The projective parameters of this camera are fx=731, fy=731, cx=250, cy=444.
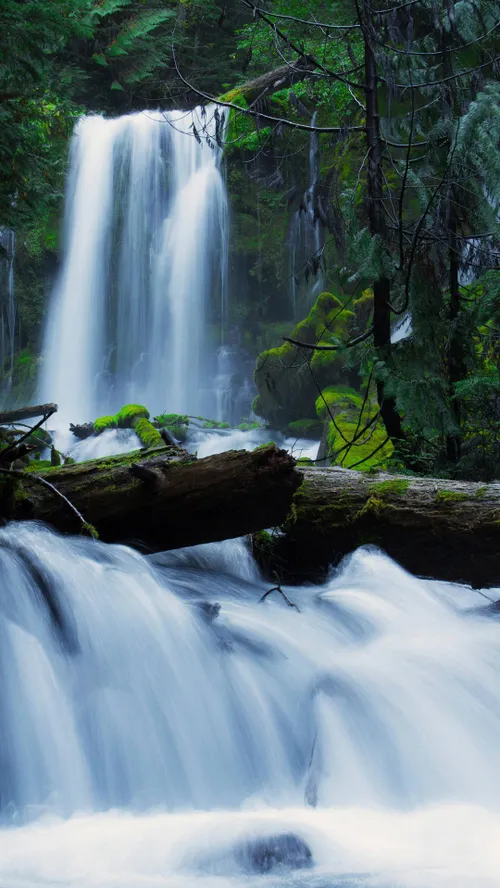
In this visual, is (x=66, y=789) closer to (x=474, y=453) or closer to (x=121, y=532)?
(x=121, y=532)

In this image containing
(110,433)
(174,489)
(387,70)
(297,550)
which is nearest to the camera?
(174,489)

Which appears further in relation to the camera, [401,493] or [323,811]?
[401,493]

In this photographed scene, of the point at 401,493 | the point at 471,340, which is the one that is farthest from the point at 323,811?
the point at 471,340

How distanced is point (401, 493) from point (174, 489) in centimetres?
144

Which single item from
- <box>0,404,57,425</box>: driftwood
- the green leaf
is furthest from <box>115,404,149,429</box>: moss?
the green leaf

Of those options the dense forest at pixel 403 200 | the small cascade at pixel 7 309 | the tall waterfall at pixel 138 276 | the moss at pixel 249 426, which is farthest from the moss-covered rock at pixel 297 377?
the small cascade at pixel 7 309

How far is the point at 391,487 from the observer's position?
4559mm

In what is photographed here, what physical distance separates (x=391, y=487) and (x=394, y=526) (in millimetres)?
249

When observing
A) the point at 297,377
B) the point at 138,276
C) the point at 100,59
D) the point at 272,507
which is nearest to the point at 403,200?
the point at 272,507

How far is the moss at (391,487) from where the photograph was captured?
453 centimetres

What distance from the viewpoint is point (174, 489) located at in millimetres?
4039

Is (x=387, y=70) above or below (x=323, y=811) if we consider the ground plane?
above

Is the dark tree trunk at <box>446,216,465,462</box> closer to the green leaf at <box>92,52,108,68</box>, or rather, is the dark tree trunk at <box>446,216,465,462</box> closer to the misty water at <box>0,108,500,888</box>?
the misty water at <box>0,108,500,888</box>

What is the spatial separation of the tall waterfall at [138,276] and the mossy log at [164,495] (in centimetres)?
1490
